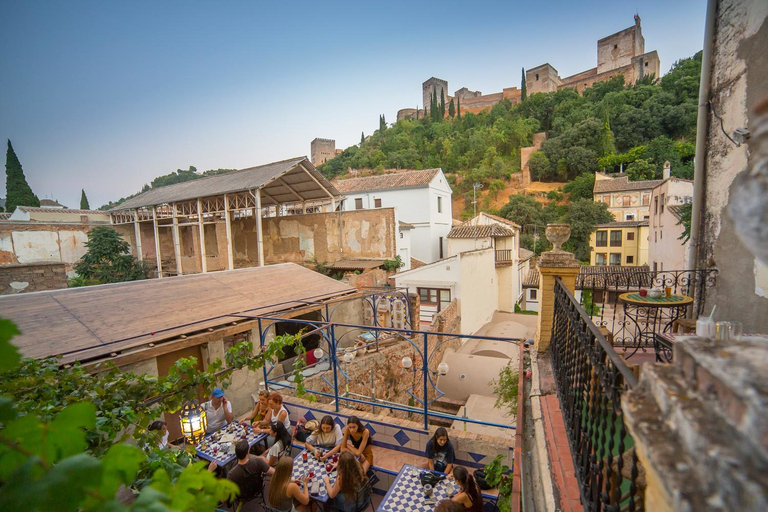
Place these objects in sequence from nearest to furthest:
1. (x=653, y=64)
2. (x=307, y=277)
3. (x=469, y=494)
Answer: (x=469, y=494) < (x=307, y=277) < (x=653, y=64)

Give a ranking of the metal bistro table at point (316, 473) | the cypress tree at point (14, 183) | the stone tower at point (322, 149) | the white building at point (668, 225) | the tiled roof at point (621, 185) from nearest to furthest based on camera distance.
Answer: the metal bistro table at point (316, 473)
the white building at point (668, 225)
the cypress tree at point (14, 183)
the tiled roof at point (621, 185)
the stone tower at point (322, 149)

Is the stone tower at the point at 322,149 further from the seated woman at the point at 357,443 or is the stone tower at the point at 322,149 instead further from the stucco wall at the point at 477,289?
the seated woman at the point at 357,443

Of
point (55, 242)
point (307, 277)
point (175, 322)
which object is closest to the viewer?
point (175, 322)

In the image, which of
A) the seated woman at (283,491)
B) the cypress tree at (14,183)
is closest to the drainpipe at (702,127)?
the seated woman at (283,491)

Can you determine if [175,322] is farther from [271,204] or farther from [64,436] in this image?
[271,204]

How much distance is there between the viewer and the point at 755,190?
621 mm

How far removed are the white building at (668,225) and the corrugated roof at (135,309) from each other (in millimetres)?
12616

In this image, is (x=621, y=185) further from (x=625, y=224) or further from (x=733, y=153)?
(x=733, y=153)

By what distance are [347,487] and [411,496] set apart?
0.77 meters

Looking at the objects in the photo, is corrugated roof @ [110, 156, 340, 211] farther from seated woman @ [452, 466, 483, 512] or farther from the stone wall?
seated woman @ [452, 466, 483, 512]

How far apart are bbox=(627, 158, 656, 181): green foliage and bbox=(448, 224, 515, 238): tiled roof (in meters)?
23.6

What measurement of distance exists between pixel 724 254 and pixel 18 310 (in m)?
11.3

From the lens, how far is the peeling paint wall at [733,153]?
4406 mm

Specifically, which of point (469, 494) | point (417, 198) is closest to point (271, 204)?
point (417, 198)
